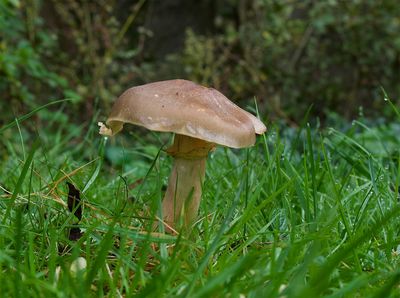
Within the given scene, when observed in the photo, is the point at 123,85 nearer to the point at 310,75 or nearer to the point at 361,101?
the point at 310,75

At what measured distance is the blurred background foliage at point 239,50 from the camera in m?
5.79

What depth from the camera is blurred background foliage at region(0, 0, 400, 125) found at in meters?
5.79

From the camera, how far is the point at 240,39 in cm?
639

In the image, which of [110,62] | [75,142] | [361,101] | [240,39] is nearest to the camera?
[75,142]

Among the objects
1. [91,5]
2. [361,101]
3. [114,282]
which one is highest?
[114,282]

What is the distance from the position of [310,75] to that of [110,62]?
8.30ft

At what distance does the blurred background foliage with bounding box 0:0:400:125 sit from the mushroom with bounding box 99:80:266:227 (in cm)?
406

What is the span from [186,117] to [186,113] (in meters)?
0.01

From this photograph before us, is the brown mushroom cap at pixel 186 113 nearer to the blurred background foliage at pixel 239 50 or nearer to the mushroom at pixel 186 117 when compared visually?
Answer: the mushroom at pixel 186 117

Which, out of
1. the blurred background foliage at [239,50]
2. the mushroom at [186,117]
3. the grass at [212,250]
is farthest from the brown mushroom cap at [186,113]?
the blurred background foliage at [239,50]

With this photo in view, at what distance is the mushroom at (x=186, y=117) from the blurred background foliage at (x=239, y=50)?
4055 millimetres

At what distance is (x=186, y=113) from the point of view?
1358 mm

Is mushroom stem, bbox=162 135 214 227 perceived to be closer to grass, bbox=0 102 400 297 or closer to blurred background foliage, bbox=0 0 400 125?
grass, bbox=0 102 400 297

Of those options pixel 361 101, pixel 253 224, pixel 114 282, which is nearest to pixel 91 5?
pixel 361 101
